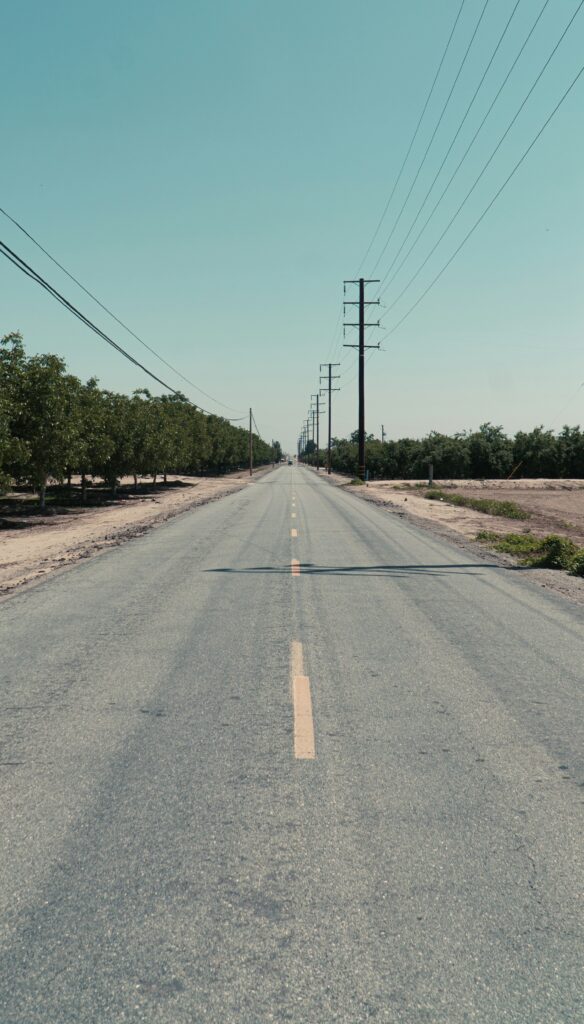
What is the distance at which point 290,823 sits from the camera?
11.6 ft

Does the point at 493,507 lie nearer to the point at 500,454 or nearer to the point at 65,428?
the point at 65,428

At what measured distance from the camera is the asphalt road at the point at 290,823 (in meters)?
2.46

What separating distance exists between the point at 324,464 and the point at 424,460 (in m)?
84.0

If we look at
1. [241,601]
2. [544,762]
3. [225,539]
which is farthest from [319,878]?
[225,539]

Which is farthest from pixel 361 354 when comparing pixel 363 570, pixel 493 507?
pixel 363 570

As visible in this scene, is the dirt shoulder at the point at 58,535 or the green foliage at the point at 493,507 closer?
the dirt shoulder at the point at 58,535

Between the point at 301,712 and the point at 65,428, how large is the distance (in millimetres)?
21354

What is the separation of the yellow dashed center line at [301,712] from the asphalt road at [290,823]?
3 cm

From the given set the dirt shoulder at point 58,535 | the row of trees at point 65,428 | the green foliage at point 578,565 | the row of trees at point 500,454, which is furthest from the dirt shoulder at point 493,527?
the row of trees at point 500,454

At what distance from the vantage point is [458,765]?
14.1 feet

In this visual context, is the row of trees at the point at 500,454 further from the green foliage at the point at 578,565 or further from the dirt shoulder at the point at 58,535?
the green foliage at the point at 578,565

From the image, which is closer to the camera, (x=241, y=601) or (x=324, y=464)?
(x=241, y=601)

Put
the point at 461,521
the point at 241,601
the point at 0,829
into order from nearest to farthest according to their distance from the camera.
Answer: the point at 0,829
the point at 241,601
the point at 461,521

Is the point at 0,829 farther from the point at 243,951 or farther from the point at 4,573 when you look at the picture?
the point at 4,573
